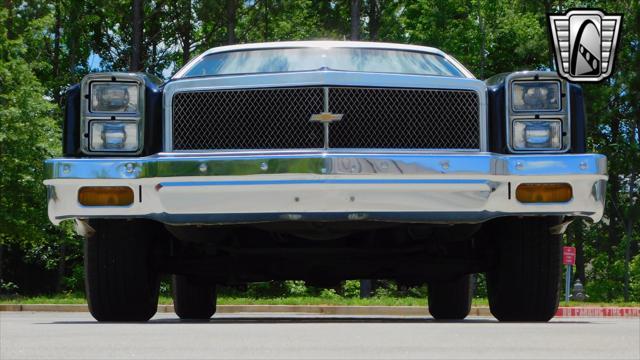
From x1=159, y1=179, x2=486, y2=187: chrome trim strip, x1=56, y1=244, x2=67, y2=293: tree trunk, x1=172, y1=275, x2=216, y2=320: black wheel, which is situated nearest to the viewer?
x1=159, y1=179, x2=486, y2=187: chrome trim strip

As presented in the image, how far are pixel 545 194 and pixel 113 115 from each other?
2522 millimetres

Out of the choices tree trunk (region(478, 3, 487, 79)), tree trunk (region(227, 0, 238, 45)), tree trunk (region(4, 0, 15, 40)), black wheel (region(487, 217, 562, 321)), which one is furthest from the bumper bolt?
tree trunk (region(478, 3, 487, 79))

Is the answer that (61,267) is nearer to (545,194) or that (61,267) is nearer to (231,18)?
(231,18)

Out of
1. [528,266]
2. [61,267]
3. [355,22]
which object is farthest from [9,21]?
[528,266]

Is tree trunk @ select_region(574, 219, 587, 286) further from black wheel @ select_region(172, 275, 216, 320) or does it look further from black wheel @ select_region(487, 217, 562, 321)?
black wheel @ select_region(487, 217, 562, 321)

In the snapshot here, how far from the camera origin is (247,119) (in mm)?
7113

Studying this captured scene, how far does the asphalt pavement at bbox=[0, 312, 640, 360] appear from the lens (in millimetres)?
5305

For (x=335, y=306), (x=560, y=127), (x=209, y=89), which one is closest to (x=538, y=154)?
(x=560, y=127)

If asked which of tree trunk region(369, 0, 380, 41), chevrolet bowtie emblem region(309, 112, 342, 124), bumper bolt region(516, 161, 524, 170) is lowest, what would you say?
bumper bolt region(516, 161, 524, 170)

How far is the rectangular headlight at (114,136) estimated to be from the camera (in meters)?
7.12

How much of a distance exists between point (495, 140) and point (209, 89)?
1690 mm

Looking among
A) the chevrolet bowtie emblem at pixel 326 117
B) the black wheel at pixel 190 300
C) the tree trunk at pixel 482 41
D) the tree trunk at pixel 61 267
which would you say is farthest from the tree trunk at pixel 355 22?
the chevrolet bowtie emblem at pixel 326 117

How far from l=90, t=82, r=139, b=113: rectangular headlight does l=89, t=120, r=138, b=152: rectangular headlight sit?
84 mm

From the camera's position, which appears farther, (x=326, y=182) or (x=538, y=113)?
(x=538, y=113)
